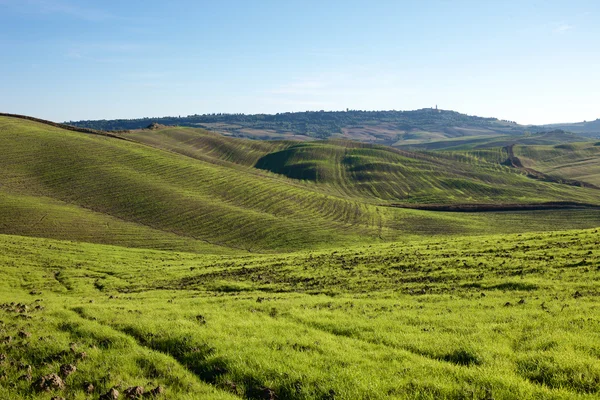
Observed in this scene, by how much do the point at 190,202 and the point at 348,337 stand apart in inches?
3350

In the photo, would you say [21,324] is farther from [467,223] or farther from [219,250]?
[467,223]

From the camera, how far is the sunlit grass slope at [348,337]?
11.9 m

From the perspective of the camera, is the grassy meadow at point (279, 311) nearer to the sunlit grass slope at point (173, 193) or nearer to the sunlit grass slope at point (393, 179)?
the sunlit grass slope at point (173, 193)

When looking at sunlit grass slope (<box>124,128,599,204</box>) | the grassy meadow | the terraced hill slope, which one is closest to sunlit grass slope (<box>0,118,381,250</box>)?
the terraced hill slope

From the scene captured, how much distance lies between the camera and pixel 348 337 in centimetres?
1684

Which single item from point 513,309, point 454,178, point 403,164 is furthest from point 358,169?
point 513,309

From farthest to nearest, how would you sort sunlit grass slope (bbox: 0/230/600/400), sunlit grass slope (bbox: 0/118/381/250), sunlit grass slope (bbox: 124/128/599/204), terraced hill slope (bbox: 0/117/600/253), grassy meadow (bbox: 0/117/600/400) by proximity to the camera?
sunlit grass slope (bbox: 124/128/599/204), sunlit grass slope (bbox: 0/118/381/250), terraced hill slope (bbox: 0/117/600/253), grassy meadow (bbox: 0/117/600/400), sunlit grass slope (bbox: 0/230/600/400)

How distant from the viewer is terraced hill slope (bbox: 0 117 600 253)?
7962cm

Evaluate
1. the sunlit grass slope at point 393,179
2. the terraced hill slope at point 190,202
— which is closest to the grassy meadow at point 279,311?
the terraced hill slope at point 190,202

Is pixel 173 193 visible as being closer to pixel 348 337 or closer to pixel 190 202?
pixel 190 202

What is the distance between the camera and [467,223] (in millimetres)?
102125

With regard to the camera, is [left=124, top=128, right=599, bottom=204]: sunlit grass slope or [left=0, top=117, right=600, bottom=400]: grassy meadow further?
[left=124, top=128, right=599, bottom=204]: sunlit grass slope

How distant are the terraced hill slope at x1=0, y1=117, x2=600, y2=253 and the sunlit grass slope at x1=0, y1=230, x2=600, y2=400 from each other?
1828 inches

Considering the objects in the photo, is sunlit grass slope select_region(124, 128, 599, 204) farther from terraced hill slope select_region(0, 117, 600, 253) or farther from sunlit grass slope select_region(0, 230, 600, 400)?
sunlit grass slope select_region(0, 230, 600, 400)
